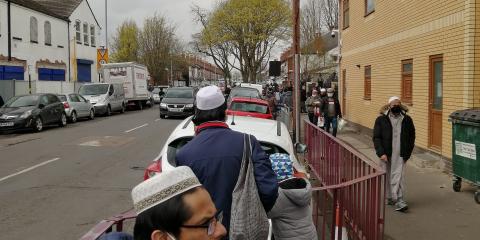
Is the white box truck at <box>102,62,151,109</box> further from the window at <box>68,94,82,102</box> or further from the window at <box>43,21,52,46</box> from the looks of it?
the window at <box>68,94,82,102</box>

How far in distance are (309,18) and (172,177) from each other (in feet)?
199

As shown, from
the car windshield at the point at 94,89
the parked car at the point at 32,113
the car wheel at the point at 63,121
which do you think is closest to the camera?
the parked car at the point at 32,113

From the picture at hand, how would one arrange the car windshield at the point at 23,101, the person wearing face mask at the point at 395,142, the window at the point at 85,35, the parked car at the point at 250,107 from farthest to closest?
1. the window at the point at 85,35
2. the car windshield at the point at 23,101
3. the parked car at the point at 250,107
4. the person wearing face mask at the point at 395,142

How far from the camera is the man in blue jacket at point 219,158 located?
11.1ft

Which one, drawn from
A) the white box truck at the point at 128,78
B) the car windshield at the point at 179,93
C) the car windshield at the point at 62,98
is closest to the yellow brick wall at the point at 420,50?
the car windshield at the point at 179,93

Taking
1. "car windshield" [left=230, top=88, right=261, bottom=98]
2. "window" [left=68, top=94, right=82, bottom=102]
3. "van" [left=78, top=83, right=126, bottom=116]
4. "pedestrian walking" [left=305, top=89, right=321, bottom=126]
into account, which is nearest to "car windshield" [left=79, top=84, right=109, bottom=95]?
"van" [left=78, top=83, right=126, bottom=116]

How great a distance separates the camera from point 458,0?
A: 1039cm

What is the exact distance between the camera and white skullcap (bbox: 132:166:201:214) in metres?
1.87

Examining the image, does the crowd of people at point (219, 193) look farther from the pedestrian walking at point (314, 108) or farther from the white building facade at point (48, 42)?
the white building facade at point (48, 42)

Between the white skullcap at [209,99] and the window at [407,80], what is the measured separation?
10768 millimetres

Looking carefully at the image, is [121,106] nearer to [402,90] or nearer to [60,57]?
[60,57]

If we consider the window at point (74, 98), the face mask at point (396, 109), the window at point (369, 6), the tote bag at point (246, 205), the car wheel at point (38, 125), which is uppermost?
the window at point (369, 6)

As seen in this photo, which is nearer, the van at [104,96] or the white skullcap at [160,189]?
the white skullcap at [160,189]

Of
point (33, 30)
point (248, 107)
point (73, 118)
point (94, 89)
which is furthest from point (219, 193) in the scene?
point (33, 30)
